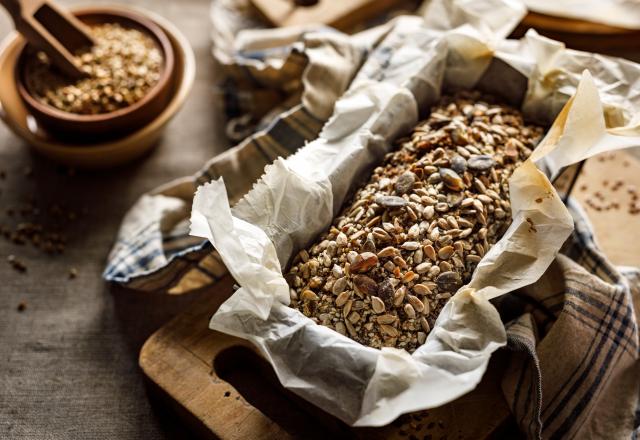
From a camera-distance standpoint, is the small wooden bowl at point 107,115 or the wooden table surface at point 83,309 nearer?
the wooden table surface at point 83,309

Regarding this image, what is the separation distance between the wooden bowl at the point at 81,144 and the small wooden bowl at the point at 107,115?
0.02 meters

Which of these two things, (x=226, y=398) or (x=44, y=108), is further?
(x=44, y=108)

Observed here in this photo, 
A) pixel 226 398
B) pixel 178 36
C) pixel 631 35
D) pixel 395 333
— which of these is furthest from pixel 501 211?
pixel 178 36

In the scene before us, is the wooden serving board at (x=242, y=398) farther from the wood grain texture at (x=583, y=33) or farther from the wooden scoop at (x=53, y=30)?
the wood grain texture at (x=583, y=33)

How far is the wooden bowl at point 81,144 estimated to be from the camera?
140 cm

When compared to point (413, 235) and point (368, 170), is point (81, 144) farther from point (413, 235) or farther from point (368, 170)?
point (413, 235)

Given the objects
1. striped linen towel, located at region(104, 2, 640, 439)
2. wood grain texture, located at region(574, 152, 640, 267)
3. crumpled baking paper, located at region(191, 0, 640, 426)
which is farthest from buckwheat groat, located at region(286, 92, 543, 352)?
wood grain texture, located at region(574, 152, 640, 267)

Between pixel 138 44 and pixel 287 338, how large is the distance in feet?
2.85

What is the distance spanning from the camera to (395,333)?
0.96m

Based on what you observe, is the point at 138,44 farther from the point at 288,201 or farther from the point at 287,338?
the point at 287,338

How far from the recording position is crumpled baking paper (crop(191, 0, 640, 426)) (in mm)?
884

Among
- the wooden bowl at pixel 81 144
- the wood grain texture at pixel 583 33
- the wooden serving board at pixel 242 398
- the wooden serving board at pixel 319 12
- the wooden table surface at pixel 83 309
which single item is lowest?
the wooden table surface at pixel 83 309

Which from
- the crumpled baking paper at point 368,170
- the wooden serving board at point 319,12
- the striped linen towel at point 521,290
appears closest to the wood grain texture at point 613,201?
the striped linen towel at point 521,290

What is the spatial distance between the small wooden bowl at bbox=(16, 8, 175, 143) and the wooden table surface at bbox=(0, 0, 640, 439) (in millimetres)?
129
